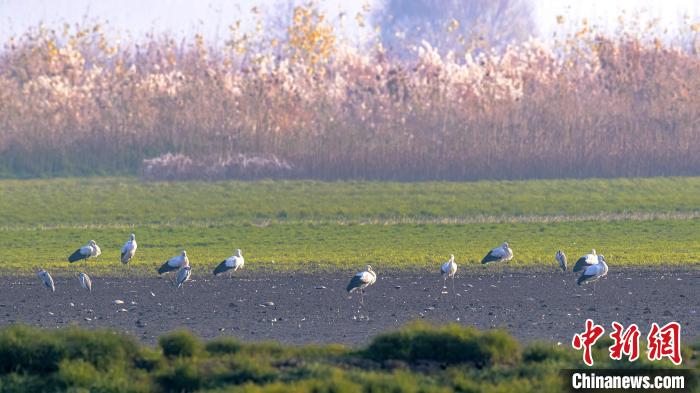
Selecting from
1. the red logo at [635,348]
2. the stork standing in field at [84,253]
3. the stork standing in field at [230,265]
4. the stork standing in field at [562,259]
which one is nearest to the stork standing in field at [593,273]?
the stork standing in field at [562,259]

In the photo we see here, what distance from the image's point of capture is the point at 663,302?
→ 20.5 metres

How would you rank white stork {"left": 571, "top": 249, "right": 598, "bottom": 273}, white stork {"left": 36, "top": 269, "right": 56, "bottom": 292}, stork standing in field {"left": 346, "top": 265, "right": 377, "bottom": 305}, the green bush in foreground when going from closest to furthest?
the green bush in foreground < stork standing in field {"left": 346, "top": 265, "right": 377, "bottom": 305} < white stork {"left": 36, "top": 269, "right": 56, "bottom": 292} < white stork {"left": 571, "top": 249, "right": 598, "bottom": 273}

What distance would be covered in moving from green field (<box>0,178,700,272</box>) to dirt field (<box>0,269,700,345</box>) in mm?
1643

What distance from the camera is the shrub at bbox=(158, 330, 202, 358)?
13805mm

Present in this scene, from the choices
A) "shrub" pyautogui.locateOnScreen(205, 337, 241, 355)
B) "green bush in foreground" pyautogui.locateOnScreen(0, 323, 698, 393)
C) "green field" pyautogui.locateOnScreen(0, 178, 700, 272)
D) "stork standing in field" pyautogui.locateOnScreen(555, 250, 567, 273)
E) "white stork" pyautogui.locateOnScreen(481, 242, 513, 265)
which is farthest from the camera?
"green field" pyautogui.locateOnScreen(0, 178, 700, 272)

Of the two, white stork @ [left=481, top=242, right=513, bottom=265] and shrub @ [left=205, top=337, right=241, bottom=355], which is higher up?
shrub @ [left=205, top=337, right=241, bottom=355]

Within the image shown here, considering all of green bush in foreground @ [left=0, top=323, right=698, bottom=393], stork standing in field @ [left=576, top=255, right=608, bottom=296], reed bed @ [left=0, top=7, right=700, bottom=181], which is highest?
reed bed @ [left=0, top=7, right=700, bottom=181]

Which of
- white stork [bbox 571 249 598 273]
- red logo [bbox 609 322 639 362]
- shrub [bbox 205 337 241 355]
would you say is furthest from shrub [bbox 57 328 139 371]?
white stork [bbox 571 249 598 273]

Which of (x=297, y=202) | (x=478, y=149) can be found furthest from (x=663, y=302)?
(x=478, y=149)

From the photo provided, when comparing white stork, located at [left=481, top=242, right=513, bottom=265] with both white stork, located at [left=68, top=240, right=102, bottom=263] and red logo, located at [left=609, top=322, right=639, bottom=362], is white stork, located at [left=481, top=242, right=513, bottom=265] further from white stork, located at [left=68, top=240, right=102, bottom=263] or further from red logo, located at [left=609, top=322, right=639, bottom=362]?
red logo, located at [left=609, top=322, right=639, bottom=362]

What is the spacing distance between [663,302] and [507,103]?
764 inches

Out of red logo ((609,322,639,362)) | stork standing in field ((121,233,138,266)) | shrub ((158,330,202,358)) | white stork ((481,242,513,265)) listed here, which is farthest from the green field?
red logo ((609,322,639,362))

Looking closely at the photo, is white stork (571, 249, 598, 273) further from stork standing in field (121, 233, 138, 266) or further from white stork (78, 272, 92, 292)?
white stork (78, 272, 92, 292)

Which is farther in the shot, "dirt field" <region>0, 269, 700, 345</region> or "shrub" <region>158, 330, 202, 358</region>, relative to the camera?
"dirt field" <region>0, 269, 700, 345</region>
